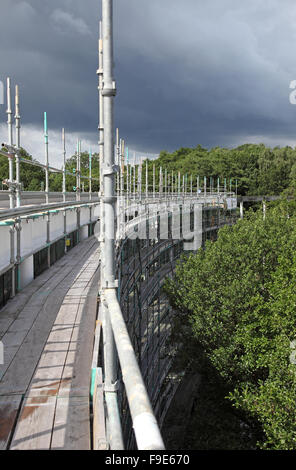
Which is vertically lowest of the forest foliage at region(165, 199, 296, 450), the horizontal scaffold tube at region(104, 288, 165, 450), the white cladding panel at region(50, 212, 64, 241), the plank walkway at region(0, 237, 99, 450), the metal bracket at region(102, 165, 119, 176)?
the forest foliage at region(165, 199, 296, 450)

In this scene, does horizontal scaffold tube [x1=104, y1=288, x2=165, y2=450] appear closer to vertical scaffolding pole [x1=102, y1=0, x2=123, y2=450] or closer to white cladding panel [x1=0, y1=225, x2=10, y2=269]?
vertical scaffolding pole [x1=102, y1=0, x2=123, y2=450]

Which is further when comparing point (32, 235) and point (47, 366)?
point (32, 235)

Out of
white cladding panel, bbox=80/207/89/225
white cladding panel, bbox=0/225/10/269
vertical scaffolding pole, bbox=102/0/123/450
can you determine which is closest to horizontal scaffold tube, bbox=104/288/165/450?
vertical scaffolding pole, bbox=102/0/123/450

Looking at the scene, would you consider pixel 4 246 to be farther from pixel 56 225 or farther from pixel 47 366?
pixel 56 225

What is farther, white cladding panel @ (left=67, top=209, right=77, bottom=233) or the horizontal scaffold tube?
white cladding panel @ (left=67, top=209, right=77, bottom=233)

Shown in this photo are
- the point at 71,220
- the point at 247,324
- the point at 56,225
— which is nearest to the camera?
the point at 56,225

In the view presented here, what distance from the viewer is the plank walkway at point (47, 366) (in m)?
2.58

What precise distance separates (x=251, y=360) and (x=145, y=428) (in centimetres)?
880

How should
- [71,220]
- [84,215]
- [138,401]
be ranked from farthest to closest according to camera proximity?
[84,215] < [71,220] < [138,401]

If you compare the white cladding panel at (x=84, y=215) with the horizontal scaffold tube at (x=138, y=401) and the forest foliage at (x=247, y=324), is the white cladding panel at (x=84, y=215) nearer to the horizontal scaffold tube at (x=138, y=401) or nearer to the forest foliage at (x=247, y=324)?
the forest foliage at (x=247, y=324)

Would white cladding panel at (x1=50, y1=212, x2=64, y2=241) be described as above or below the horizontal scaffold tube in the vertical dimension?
above

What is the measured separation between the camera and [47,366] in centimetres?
348

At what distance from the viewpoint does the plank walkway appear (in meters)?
2.58

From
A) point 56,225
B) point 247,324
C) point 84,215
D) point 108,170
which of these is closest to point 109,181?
point 108,170
